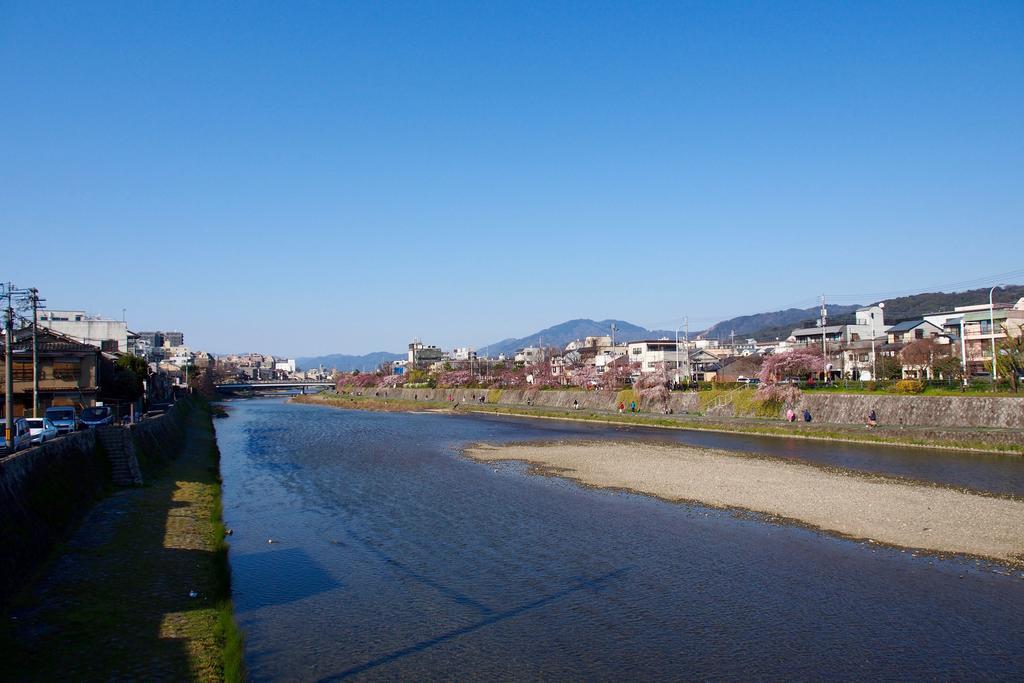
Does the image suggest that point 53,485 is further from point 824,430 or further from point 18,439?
point 824,430

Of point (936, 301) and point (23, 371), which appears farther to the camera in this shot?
point (936, 301)

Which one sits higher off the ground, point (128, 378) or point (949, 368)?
point (128, 378)

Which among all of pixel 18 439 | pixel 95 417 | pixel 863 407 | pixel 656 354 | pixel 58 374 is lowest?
pixel 863 407

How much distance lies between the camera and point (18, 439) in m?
17.9

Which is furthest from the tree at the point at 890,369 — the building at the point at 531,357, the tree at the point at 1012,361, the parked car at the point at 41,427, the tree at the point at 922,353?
the building at the point at 531,357

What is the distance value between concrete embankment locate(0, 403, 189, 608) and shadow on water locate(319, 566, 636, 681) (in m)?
5.07

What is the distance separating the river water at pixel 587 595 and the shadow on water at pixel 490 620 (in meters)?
0.04

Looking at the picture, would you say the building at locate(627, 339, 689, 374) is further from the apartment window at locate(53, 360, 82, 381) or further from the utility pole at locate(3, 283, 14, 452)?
the utility pole at locate(3, 283, 14, 452)

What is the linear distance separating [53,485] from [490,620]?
383 inches

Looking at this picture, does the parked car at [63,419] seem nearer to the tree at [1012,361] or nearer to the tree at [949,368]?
the tree at [1012,361]

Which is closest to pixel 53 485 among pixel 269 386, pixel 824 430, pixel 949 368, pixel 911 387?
pixel 824 430

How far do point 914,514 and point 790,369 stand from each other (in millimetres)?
37941

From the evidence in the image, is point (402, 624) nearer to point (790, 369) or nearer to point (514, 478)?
point (514, 478)

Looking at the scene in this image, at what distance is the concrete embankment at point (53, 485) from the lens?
10.6 m
